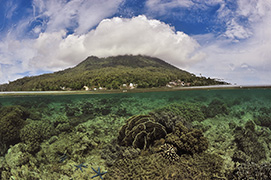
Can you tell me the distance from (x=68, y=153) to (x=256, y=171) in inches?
246

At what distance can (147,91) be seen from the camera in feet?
40.7

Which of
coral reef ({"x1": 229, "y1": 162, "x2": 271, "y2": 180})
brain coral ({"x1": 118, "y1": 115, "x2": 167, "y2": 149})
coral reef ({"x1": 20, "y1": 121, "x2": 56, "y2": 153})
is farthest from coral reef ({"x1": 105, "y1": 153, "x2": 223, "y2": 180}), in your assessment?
coral reef ({"x1": 20, "y1": 121, "x2": 56, "y2": 153})

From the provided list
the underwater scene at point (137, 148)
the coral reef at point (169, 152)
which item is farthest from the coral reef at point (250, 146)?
the coral reef at point (169, 152)

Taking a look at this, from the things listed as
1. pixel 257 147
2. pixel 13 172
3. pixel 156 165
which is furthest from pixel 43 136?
pixel 257 147

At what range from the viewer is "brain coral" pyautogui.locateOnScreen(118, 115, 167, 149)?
4.74 meters

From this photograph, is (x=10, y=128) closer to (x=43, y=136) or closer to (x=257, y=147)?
(x=43, y=136)

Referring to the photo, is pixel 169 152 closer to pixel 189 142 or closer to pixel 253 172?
pixel 189 142

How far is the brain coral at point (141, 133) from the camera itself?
187 inches

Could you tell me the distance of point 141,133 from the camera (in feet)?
15.6

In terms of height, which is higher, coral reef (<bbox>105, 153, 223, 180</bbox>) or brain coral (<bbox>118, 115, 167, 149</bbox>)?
brain coral (<bbox>118, 115, 167, 149</bbox>)

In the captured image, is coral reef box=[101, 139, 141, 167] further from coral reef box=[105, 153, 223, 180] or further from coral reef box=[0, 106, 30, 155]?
coral reef box=[0, 106, 30, 155]

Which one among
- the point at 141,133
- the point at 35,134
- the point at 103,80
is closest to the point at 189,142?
the point at 141,133

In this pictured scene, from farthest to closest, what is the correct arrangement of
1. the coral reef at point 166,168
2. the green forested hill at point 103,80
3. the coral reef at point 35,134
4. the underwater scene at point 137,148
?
the green forested hill at point 103,80, the coral reef at point 35,134, the underwater scene at point 137,148, the coral reef at point 166,168

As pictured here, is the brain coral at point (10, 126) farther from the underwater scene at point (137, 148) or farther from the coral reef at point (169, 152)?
the coral reef at point (169, 152)
